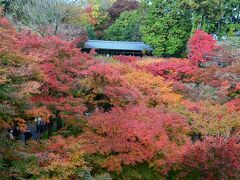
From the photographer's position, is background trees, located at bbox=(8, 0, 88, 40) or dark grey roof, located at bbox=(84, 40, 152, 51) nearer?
background trees, located at bbox=(8, 0, 88, 40)

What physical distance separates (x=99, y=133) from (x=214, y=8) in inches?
769

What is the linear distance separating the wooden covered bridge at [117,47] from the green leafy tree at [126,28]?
2201 mm

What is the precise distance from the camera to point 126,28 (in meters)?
36.8

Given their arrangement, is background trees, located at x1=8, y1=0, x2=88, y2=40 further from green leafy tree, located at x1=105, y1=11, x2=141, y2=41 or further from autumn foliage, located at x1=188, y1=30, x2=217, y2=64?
autumn foliage, located at x1=188, y1=30, x2=217, y2=64

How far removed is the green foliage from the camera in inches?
1193

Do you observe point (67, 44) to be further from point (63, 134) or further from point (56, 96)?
point (63, 134)

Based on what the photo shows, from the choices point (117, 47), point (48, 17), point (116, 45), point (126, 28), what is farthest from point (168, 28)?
point (48, 17)

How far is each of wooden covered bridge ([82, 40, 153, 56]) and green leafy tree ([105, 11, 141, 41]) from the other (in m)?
2.20

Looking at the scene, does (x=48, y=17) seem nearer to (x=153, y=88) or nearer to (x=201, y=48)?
(x=201, y=48)

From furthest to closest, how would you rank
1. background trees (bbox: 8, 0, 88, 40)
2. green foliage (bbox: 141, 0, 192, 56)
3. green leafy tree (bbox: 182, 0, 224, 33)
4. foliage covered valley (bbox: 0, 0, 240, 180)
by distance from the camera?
background trees (bbox: 8, 0, 88, 40) < green foliage (bbox: 141, 0, 192, 56) < green leafy tree (bbox: 182, 0, 224, 33) < foliage covered valley (bbox: 0, 0, 240, 180)

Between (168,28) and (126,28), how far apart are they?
7.11 meters

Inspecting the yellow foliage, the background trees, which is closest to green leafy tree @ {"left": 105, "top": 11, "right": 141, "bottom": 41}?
the background trees

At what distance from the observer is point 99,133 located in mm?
13141

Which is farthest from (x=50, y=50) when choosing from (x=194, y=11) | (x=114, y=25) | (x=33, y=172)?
(x=114, y=25)
